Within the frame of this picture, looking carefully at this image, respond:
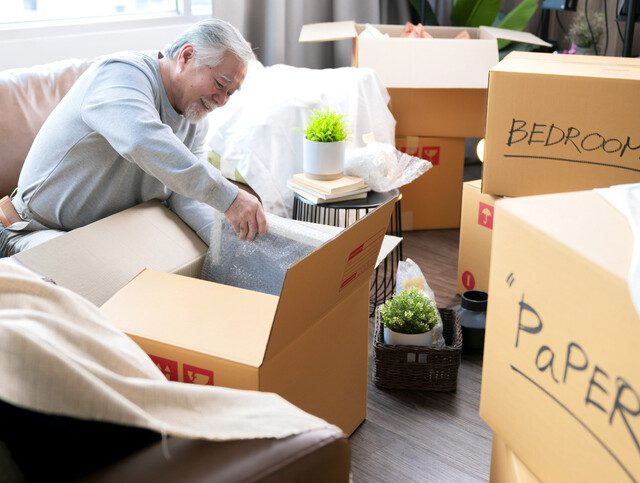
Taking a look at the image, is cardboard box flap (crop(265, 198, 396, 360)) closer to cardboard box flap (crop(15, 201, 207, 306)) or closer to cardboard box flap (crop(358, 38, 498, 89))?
cardboard box flap (crop(15, 201, 207, 306))

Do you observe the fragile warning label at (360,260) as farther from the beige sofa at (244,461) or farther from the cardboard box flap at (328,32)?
the cardboard box flap at (328,32)

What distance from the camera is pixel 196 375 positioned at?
1487mm

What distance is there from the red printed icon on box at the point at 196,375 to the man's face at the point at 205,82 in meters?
0.82

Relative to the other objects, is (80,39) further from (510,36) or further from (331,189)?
(510,36)

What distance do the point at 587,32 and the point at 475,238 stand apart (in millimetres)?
1679

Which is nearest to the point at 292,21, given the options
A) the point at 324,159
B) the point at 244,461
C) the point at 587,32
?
the point at 587,32

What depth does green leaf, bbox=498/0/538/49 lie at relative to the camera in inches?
146

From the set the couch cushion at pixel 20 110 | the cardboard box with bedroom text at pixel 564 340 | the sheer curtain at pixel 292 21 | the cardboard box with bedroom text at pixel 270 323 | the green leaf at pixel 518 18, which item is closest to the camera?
the cardboard box with bedroom text at pixel 564 340

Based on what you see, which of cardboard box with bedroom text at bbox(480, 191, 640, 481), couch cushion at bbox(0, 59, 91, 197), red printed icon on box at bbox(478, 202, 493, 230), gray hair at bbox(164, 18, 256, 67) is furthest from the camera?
red printed icon on box at bbox(478, 202, 493, 230)

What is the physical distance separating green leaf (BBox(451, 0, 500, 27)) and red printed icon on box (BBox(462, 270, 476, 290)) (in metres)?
1.62

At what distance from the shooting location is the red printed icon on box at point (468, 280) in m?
2.71

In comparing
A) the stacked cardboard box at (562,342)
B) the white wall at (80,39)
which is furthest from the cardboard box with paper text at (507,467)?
the white wall at (80,39)

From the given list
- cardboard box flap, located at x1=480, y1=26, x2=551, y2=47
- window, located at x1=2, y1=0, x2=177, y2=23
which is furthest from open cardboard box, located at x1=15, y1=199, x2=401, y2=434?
cardboard box flap, located at x1=480, y1=26, x2=551, y2=47

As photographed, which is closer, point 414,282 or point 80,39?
point 414,282
